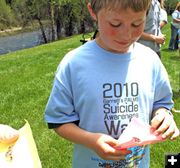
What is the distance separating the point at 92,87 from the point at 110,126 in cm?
18

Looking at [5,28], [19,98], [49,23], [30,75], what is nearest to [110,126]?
[19,98]

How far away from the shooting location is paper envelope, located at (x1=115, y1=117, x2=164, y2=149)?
139 cm

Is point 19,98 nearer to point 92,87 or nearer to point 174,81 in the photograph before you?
point 174,81

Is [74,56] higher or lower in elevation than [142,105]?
higher

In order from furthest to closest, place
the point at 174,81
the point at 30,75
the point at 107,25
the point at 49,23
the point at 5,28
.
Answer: the point at 5,28
the point at 49,23
the point at 30,75
the point at 174,81
the point at 107,25

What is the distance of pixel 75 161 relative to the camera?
173 cm

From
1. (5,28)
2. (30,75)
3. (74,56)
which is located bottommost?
(5,28)

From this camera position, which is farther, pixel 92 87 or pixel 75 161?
pixel 75 161

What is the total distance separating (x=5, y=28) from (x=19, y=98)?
30145 mm

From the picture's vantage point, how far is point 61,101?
157 centimetres

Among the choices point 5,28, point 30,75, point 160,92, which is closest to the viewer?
point 160,92

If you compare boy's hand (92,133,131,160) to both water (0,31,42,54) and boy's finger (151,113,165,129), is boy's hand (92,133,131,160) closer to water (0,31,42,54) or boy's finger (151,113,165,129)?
boy's finger (151,113,165,129)

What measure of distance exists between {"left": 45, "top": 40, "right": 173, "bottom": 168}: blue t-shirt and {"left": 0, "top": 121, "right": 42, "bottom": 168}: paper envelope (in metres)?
0.15

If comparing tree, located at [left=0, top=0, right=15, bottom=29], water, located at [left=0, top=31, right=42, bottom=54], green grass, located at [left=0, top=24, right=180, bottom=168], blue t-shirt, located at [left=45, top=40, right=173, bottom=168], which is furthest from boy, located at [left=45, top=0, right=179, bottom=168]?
tree, located at [left=0, top=0, right=15, bottom=29]
